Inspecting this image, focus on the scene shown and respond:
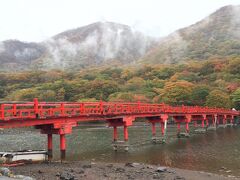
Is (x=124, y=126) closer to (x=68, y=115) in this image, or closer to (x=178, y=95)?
(x=68, y=115)

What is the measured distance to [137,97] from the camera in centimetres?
10069

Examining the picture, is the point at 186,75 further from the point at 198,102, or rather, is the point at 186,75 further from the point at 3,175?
the point at 3,175

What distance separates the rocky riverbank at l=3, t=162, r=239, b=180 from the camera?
2317 cm

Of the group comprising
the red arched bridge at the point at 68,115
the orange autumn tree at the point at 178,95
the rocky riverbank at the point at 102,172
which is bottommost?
the rocky riverbank at the point at 102,172

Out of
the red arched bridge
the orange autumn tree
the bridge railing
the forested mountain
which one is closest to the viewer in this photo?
the bridge railing

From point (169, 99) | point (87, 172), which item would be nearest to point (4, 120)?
A: point (87, 172)

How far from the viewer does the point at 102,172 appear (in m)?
25.1

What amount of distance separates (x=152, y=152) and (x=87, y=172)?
1441cm

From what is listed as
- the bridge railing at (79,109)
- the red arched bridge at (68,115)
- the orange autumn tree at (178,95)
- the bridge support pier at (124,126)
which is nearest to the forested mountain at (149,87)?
the orange autumn tree at (178,95)

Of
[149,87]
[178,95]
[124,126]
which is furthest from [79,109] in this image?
[149,87]

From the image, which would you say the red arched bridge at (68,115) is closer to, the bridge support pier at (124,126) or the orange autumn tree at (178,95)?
the bridge support pier at (124,126)

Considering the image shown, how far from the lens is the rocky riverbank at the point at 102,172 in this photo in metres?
23.2

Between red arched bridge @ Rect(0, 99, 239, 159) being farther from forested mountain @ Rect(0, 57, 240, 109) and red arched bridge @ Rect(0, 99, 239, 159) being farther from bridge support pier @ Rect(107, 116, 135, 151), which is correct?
forested mountain @ Rect(0, 57, 240, 109)

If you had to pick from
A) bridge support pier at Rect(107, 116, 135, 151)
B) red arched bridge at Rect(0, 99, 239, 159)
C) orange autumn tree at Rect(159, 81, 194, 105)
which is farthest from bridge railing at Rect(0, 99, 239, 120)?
orange autumn tree at Rect(159, 81, 194, 105)
